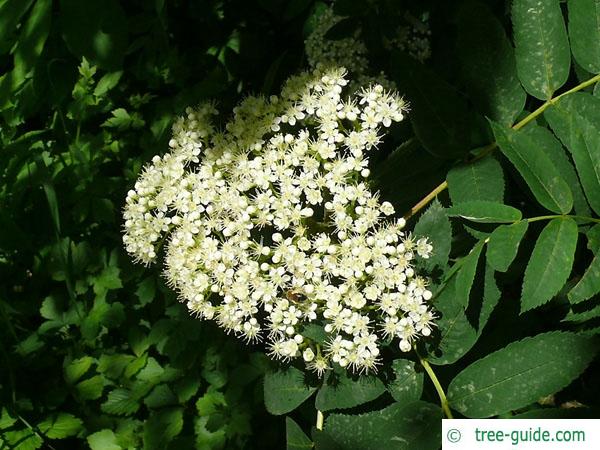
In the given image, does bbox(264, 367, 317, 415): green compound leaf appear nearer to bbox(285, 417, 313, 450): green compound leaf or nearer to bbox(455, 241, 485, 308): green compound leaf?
bbox(285, 417, 313, 450): green compound leaf

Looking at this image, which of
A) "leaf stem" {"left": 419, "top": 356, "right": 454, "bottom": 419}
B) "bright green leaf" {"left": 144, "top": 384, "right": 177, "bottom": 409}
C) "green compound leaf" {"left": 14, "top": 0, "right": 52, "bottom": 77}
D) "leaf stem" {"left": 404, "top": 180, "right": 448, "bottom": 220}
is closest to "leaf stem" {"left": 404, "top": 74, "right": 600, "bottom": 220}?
"leaf stem" {"left": 404, "top": 180, "right": 448, "bottom": 220}

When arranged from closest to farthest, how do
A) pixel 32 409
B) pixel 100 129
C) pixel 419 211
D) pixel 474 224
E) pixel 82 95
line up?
pixel 474 224 → pixel 419 211 → pixel 32 409 → pixel 82 95 → pixel 100 129

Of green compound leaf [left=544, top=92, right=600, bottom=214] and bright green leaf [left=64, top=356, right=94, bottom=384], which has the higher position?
green compound leaf [left=544, top=92, right=600, bottom=214]

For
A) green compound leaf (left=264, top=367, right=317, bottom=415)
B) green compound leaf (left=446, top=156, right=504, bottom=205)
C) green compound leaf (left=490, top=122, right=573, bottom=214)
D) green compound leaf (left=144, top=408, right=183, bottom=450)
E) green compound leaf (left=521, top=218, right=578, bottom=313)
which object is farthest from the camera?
green compound leaf (left=144, top=408, right=183, bottom=450)

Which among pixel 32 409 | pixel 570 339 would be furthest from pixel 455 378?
pixel 32 409

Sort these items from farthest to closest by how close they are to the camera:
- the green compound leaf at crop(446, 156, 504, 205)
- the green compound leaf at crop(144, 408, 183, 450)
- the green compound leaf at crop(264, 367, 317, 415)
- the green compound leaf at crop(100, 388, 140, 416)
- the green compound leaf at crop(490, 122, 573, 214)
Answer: the green compound leaf at crop(100, 388, 140, 416)
the green compound leaf at crop(144, 408, 183, 450)
the green compound leaf at crop(264, 367, 317, 415)
the green compound leaf at crop(446, 156, 504, 205)
the green compound leaf at crop(490, 122, 573, 214)

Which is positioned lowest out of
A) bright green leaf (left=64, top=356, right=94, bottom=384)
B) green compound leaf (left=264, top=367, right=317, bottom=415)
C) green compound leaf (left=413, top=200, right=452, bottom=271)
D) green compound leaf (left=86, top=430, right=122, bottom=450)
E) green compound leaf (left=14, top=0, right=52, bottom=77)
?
green compound leaf (left=86, top=430, right=122, bottom=450)

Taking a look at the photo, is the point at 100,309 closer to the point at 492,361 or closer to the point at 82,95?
the point at 82,95
